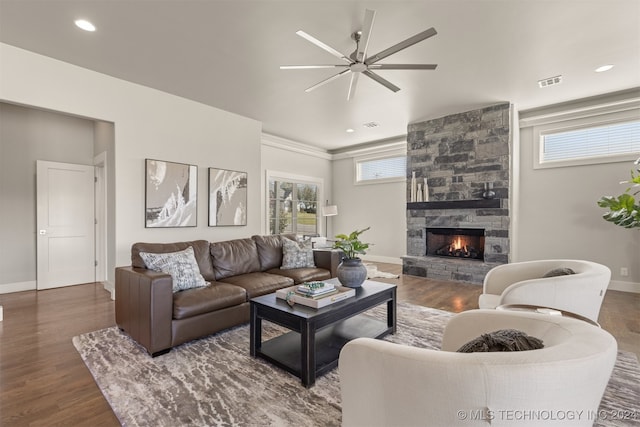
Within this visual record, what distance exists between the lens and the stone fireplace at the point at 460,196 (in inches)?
189

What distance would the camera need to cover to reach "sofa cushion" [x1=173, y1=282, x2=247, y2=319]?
2.52 metres

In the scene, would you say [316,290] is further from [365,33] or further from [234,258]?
[365,33]

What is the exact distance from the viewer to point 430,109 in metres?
5.01

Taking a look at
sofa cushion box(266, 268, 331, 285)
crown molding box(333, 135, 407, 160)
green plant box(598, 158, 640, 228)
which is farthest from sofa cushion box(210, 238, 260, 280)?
green plant box(598, 158, 640, 228)

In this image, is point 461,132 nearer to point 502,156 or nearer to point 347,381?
point 502,156

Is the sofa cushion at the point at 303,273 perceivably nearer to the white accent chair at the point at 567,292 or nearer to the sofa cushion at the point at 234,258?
the sofa cushion at the point at 234,258

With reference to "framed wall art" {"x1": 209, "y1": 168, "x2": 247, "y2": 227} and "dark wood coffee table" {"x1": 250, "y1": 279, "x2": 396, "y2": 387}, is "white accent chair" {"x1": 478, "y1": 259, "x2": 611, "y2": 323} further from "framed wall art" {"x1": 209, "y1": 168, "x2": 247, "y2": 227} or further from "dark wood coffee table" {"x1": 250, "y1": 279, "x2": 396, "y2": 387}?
"framed wall art" {"x1": 209, "y1": 168, "x2": 247, "y2": 227}

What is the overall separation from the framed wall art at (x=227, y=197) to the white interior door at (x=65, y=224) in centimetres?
226

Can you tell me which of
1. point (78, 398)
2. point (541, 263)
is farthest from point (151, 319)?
point (541, 263)

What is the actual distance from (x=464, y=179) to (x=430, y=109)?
138 centimetres

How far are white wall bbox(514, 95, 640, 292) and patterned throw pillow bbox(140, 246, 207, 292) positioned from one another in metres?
5.25

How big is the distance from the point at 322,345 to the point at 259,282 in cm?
112

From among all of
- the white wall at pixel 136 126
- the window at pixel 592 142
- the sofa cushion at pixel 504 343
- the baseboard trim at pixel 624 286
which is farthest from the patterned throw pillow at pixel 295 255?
the baseboard trim at pixel 624 286

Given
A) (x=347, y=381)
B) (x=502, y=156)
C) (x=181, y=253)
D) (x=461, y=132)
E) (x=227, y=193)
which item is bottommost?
(x=347, y=381)
